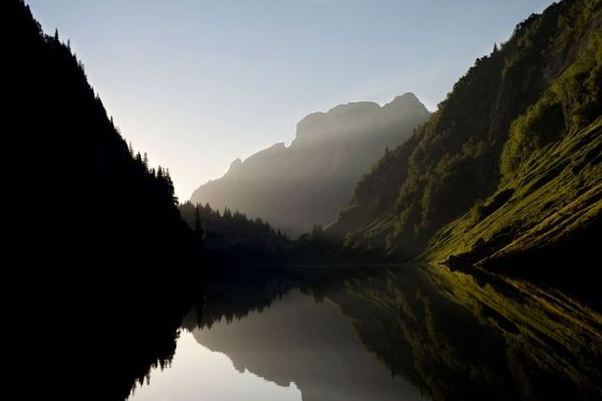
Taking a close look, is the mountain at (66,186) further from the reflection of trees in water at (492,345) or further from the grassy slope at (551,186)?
the grassy slope at (551,186)

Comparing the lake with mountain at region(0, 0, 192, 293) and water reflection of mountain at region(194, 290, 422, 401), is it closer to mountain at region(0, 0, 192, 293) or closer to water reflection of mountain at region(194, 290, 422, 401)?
water reflection of mountain at region(194, 290, 422, 401)

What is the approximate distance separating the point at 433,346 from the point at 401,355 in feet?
8.19

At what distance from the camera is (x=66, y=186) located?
11738 centimetres

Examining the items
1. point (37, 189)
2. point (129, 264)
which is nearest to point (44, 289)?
point (37, 189)

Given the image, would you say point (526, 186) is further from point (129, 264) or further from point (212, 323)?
point (212, 323)

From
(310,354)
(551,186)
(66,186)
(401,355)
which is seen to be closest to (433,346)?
(401,355)

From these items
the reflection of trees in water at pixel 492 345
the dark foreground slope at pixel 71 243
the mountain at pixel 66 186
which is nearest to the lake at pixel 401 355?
the reflection of trees in water at pixel 492 345

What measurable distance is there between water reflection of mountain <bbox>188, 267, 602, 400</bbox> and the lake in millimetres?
75

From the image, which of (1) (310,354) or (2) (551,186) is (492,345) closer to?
(1) (310,354)

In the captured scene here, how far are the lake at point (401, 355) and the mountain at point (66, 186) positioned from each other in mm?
44514

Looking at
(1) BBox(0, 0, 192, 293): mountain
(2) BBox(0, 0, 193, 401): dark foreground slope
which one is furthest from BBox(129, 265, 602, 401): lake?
(1) BBox(0, 0, 192, 293): mountain

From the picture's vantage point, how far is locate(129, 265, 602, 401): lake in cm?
2514

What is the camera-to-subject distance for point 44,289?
8475 cm

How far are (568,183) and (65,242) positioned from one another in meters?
104
